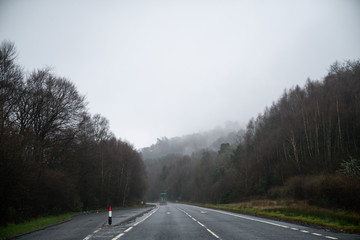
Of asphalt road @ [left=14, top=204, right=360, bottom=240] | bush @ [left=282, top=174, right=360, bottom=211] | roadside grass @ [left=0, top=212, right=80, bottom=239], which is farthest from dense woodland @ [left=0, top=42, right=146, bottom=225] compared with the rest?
bush @ [left=282, top=174, right=360, bottom=211]

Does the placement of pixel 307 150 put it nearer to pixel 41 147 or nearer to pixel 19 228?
pixel 41 147

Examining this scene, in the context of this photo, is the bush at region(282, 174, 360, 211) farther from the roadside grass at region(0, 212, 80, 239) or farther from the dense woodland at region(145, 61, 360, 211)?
the roadside grass at region(0, 212, 80, 239)

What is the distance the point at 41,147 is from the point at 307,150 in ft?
129

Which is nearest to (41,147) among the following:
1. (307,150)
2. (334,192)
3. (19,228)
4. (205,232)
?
(19,228)

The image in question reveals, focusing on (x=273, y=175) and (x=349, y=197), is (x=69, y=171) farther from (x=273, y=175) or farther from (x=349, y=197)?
(x=273, y=175)

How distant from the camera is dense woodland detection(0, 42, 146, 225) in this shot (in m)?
16.9

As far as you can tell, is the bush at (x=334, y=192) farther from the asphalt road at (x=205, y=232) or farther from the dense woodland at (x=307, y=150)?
the asphalt road at (x=205, y=232)

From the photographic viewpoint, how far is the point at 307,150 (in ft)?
150

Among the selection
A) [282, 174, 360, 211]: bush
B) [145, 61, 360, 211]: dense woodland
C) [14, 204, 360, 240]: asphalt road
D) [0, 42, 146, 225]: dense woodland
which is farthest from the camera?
[145, 61, 360, 211]: dense woodland

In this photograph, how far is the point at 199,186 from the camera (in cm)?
9662

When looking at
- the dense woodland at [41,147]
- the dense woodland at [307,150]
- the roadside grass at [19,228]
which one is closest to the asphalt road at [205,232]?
the roadside grass at [19,228]

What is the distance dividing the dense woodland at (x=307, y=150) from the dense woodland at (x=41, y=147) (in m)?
22.5

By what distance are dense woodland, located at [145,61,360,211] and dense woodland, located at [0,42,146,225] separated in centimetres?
2245

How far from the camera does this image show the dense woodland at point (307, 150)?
2785cm
